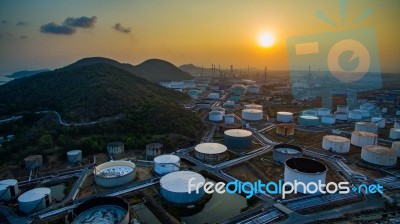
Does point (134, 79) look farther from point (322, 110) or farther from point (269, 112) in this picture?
point (322, 110)

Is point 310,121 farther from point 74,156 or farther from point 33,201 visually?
point 33,201

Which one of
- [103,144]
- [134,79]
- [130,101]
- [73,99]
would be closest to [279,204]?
[103,144]

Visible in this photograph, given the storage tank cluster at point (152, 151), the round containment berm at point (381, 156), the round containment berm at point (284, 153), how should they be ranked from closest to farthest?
the round containment berm at point (381, 156)
the round containment berm at point (284, 153)
the storage tank cluster at point (152, 151)

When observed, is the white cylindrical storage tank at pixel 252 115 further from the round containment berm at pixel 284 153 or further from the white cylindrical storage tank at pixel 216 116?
the round containment berm at pixel 284 153

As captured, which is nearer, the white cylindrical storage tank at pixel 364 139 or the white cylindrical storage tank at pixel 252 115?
the white cylindrical storage tank at pixel 364 139

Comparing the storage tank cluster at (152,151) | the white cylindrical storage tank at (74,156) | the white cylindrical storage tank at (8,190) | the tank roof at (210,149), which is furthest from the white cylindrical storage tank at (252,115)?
the white cylindrical storage tank at (8,190)

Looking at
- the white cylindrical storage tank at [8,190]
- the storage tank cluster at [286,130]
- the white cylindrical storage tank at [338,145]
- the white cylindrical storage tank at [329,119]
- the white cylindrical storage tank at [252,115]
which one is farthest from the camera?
the white cylindrical storage tank at [252,115]

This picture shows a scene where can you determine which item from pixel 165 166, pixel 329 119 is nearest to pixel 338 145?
pixel 329 119

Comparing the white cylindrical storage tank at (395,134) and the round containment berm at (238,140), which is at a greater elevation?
the round containment berm at (238,140)
